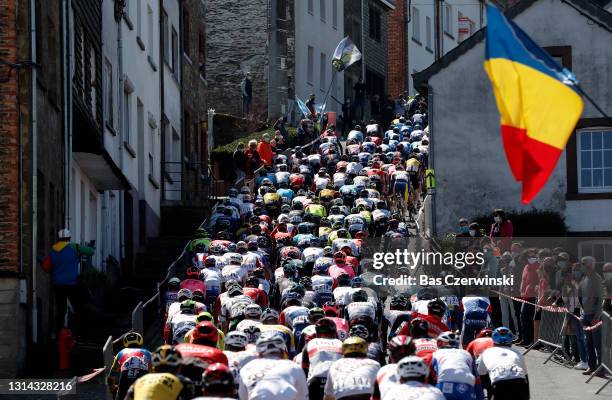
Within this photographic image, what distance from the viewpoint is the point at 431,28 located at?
8419 cm

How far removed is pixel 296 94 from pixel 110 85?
92.1 feet

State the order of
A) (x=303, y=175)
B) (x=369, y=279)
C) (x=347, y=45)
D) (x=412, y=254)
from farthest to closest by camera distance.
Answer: (x=347, y=45) → (x=303, y=175) → (x=412, y=254) → (x=369, y=279)

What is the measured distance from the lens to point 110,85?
39.3 metres

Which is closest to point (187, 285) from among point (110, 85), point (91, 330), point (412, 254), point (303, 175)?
point (91, 330)

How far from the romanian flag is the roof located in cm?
2331

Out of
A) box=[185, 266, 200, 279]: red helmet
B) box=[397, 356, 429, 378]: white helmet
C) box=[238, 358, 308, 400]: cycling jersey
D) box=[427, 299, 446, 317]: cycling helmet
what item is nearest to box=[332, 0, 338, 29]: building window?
box=[185, 266, 200, 279]: red helmet

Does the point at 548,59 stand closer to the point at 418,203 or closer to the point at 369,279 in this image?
the point at 369,279

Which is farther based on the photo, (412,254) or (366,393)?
(412,254)

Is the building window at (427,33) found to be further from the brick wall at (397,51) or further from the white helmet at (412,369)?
the white helmet at (412,369)

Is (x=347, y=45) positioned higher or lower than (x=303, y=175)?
higher

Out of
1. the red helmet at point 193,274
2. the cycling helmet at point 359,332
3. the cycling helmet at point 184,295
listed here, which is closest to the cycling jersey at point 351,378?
the cycling helmet at point 359,332

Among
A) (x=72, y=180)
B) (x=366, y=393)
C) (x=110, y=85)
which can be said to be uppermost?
(x=110, y=85)

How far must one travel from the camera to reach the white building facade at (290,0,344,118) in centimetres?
6781

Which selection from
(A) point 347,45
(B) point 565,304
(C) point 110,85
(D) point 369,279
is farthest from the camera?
(A) point 347,45
